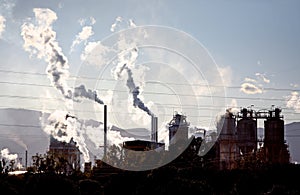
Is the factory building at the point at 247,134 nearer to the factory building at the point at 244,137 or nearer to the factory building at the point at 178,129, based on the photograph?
the factory building at the point at 244,137

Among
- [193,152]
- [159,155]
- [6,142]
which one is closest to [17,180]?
[159,155]

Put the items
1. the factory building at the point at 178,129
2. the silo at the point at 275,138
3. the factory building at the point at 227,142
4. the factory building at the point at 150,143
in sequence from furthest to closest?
the factory building at the point at 178,129
the factory building at the point at 227,142
the silo at the point at 275,138
the factory building at the point at 150,143

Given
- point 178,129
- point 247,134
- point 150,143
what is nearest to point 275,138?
point 247,134

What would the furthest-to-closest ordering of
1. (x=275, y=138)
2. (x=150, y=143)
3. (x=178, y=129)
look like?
(x=178, y=129)
(x=150, y=143)
(x=275, y=138)

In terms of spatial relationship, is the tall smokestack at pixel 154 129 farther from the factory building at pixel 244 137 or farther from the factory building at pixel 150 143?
the factory building at pixel 244 137

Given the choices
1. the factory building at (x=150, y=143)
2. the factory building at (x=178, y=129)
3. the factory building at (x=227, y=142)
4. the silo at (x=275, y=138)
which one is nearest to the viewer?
the factory building at (x=150, y=143)

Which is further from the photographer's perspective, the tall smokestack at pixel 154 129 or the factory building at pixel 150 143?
the tall smokestack at pixel 154 129

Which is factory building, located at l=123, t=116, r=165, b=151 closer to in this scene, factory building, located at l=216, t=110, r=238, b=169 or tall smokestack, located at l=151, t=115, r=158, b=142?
tall smokestack, located at l=151, t=115, r=158, b=142

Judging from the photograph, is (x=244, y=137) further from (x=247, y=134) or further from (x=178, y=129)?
(x=178, y=129)

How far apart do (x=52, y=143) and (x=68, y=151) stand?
4833 mm

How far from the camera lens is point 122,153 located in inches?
2267

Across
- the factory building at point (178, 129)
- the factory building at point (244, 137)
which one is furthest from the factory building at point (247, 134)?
the factory building at point (178, 129)

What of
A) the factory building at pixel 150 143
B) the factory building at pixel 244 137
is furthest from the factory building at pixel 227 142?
the factory building at pixel 150 143

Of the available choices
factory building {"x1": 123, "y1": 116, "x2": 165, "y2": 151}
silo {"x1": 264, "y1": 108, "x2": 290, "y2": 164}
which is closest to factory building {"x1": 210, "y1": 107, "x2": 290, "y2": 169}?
silo {"x1": 264, "y1": 108, "x2": 290, "y2": 164}
